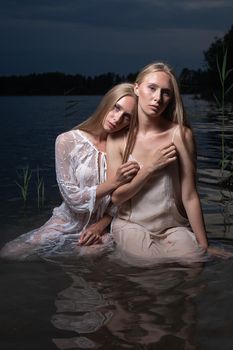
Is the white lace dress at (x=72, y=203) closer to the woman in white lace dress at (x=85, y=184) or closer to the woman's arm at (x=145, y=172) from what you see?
the woman in white lace dress at (x=85, y=184)

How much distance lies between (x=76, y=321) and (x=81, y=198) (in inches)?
50.7

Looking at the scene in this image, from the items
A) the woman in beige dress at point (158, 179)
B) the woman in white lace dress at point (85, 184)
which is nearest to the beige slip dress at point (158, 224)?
the woman in beige dress at point (158, 179)

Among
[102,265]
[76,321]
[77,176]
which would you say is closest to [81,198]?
[77,176]

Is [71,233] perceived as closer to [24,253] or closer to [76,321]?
[24,253]

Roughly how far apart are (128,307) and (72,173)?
138 centimetres

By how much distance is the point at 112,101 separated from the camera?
15.5ft

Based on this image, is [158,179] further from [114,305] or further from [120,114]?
[114,305]

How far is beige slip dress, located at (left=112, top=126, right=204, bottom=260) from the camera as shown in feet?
15.0

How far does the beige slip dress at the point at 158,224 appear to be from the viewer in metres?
4.57

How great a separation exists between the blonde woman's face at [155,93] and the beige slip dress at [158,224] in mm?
233

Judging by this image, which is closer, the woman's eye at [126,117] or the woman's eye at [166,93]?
the woman's eye at [166,93]

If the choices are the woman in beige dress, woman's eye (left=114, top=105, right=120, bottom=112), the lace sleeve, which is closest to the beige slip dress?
the woman in beige dress

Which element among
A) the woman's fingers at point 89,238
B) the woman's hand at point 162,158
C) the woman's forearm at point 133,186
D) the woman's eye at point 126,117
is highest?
the woman's eye at point 126,117

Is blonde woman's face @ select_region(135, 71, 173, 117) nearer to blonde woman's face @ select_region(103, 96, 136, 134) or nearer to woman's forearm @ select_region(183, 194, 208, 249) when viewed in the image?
blonde woman's face @ select_region(103, 96, 136, 134)
